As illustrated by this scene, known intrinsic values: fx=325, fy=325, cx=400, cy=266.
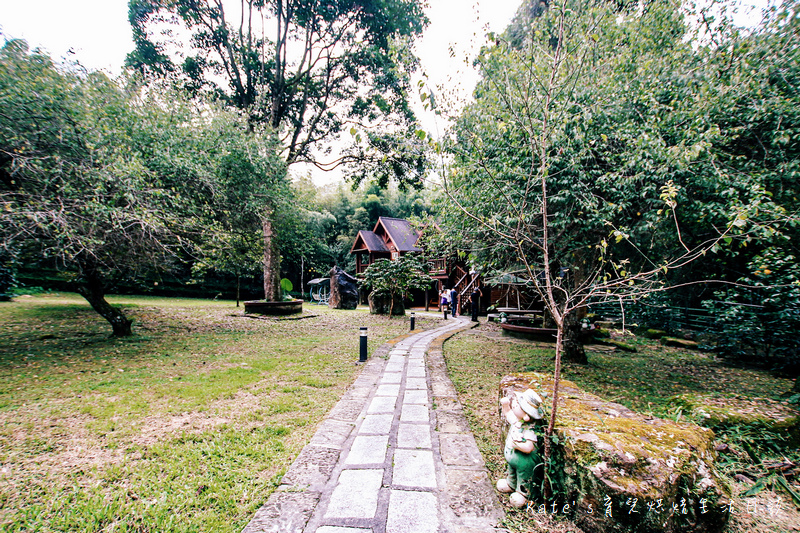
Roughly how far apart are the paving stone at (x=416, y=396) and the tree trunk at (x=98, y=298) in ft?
22.8

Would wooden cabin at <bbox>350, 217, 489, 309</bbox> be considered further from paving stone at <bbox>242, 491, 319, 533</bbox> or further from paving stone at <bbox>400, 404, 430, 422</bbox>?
paving stone at <bbox>242, 491, 319, 533</bbox>

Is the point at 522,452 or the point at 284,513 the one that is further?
the point at 522,452

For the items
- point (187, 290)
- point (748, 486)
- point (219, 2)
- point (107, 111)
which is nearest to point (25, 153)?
point (107, 111)

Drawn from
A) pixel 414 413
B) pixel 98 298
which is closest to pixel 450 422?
pixel 414 413

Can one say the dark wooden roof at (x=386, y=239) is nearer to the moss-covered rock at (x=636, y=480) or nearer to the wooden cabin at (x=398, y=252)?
the wooden cabin at (x=398, y=252)

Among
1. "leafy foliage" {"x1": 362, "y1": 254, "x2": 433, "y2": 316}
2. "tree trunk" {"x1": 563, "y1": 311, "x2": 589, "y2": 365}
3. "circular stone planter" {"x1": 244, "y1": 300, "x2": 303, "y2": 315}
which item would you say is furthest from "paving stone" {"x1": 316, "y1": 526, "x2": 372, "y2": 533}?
"leafy foliage" {"x1": 362, "y1": 254, "x2": 433, "y2": 316}

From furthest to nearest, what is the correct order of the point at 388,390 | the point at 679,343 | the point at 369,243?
the point at 369,243
the point at 679,343
the point at 388,390

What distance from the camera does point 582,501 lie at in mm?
2102

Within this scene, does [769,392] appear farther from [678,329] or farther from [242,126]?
[242,126]

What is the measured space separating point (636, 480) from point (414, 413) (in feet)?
7.53

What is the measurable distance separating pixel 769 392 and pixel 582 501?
614 centimetres

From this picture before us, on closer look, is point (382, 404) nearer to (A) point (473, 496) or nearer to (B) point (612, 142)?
(A) point (473, 496)

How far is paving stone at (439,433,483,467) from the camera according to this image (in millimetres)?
2807

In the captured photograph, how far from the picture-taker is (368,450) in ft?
9.74
